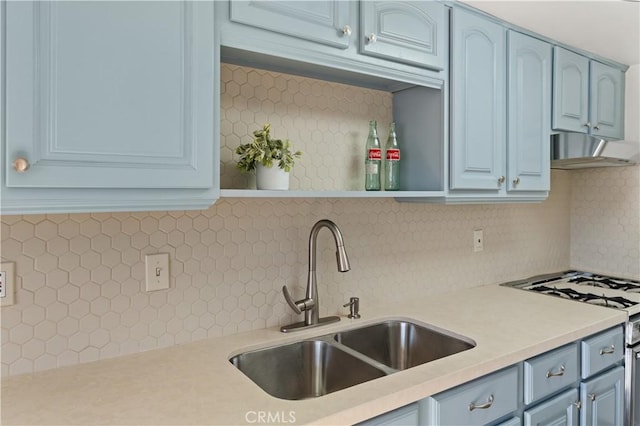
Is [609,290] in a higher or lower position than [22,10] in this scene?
lower

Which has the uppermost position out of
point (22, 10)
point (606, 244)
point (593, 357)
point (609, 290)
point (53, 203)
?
point (22, 10)

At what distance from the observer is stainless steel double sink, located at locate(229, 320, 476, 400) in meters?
1.43

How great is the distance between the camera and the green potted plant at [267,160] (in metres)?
1.38

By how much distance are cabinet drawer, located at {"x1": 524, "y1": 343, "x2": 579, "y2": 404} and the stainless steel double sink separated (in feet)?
0.74

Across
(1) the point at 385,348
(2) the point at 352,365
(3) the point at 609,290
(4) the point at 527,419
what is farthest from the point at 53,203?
(3) the point at 609,290

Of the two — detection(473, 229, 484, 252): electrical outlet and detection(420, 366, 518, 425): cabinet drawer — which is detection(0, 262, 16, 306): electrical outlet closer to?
detection(420, 366, 518, 425): cabinet drawer

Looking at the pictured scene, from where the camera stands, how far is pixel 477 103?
1788 millimetres

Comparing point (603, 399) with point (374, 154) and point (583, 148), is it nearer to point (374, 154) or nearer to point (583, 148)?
point (583, 148)

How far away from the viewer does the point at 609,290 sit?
2.33 meters

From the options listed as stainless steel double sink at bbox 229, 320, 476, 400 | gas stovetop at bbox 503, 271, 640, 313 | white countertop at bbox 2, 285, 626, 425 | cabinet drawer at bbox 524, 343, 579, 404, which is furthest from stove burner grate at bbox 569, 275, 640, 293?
stainless steel double sink at bbox 229, 320, 476, 400

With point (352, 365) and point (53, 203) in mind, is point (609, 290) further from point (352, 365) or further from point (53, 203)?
point (53, 203)

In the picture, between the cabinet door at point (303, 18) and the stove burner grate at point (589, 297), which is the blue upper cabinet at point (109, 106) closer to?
the cabinet door at point (303, 18)

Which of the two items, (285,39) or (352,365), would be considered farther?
(352,365)

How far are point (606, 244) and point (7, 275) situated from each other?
310 centimetres
